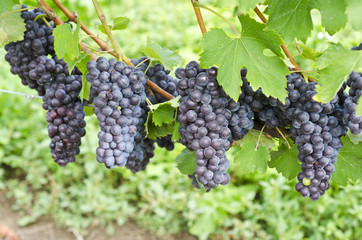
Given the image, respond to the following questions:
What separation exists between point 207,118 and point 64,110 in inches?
15.3

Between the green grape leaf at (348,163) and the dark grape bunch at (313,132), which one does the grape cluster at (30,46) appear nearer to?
the dark grape bunch at (313,132)

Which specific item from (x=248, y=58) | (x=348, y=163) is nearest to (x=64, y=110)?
(x=248, y=58)

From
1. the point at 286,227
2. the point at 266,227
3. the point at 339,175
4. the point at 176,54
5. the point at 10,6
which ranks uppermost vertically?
the point at 10,6

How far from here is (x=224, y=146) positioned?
699 millimetres

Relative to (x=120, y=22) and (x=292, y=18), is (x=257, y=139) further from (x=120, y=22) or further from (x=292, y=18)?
(x=120, y=22)

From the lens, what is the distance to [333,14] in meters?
0.61

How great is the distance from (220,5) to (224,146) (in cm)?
28

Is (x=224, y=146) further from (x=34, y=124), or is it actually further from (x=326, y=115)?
(x=34, y=124)

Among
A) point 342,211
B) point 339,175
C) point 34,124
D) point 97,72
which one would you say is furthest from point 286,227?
point 34,124

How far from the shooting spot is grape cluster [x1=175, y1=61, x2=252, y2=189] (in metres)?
0.67

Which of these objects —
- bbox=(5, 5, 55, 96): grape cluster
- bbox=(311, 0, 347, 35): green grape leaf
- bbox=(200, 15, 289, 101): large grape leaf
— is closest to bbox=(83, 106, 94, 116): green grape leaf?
bbox=(5, 5, 55, 96): grape cluster

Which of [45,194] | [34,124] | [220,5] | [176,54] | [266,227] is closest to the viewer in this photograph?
[220,5]

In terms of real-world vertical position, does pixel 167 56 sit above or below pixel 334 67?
below

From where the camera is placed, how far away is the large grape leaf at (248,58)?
0.65 meters
